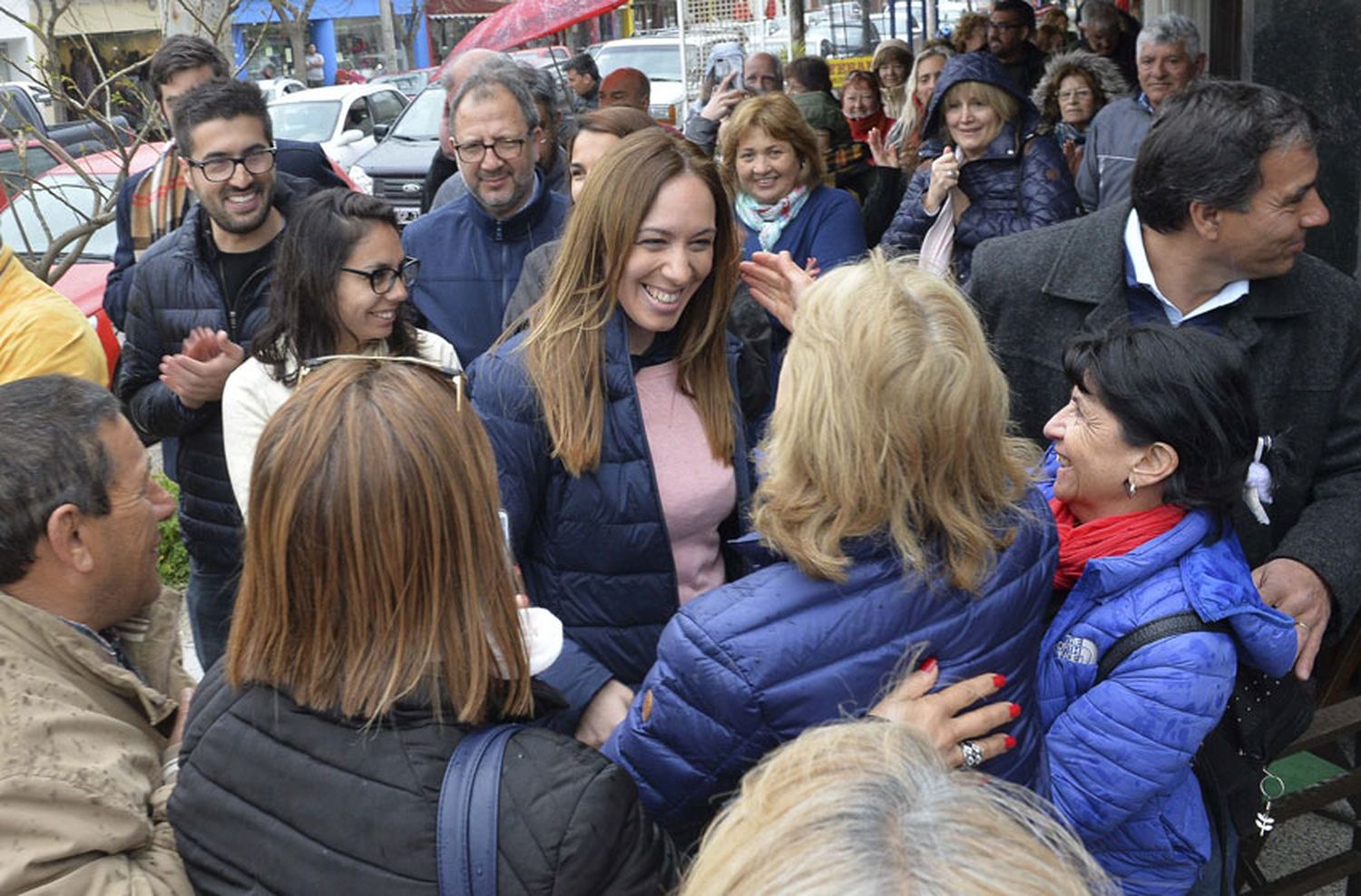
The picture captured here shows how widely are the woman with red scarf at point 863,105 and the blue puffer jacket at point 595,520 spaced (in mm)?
7383

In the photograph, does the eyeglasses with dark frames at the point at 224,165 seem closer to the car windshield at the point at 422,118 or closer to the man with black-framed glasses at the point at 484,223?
the man with black-framed glasses at the point at 484,223

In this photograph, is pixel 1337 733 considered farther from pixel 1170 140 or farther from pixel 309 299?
pixel 309 299

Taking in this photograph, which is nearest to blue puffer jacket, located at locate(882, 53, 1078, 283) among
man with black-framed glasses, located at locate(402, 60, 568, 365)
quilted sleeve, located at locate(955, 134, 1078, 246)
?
quilted sleeve, located at locate(955, 134, 1078, 246)

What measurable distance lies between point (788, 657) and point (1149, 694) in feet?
2.24

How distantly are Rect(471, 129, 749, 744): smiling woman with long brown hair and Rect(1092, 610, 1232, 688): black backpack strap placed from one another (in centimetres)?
87

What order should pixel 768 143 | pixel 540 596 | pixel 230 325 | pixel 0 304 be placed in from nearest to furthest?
pixel 540 596 < pixel 0 304 < pixel 230 325 < pixel 768 143

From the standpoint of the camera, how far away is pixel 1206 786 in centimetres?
233

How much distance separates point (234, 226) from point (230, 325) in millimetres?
310

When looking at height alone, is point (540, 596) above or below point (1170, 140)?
below

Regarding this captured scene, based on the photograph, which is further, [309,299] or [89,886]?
[309,299]

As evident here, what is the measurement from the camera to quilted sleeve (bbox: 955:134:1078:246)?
4895mm

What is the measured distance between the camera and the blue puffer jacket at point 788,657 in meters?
1.82

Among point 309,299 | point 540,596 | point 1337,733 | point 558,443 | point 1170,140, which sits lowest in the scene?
point 1337,733

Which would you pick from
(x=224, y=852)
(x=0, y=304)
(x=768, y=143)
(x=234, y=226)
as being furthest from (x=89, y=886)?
(x=768, y=143)
